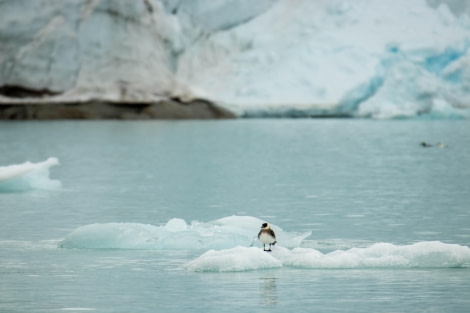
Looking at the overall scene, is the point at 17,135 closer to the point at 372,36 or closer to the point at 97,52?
the point at 97,52

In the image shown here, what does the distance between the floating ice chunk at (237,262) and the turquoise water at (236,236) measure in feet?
0.04

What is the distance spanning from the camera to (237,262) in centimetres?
875

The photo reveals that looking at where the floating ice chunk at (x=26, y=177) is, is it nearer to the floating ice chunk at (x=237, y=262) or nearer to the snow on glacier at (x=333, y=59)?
the floating ice chunk at (x=237, y=262)

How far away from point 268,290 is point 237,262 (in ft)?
2.43

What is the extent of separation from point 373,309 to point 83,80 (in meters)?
40.2

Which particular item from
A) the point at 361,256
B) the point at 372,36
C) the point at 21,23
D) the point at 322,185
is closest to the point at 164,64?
the point at 21,23

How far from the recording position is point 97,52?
47.5 meters

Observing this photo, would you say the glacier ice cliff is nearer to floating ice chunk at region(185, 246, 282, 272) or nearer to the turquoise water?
the turquoise water

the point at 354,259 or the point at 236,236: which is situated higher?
the point at 236,236

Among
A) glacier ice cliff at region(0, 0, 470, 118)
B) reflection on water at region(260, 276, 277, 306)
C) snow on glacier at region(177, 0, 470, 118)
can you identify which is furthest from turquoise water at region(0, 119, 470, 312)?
snow on glacier at region(177, 0, 470, 118)

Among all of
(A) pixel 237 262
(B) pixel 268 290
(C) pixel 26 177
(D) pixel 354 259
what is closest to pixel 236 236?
(A) pixel 237 262

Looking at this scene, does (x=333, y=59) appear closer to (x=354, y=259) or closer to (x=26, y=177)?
(x=26, y=177)

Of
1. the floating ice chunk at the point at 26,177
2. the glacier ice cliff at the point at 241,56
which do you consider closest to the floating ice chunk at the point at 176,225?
the floating ice chunk at the point at 26,177

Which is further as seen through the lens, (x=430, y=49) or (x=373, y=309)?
(x=430, y=49)
